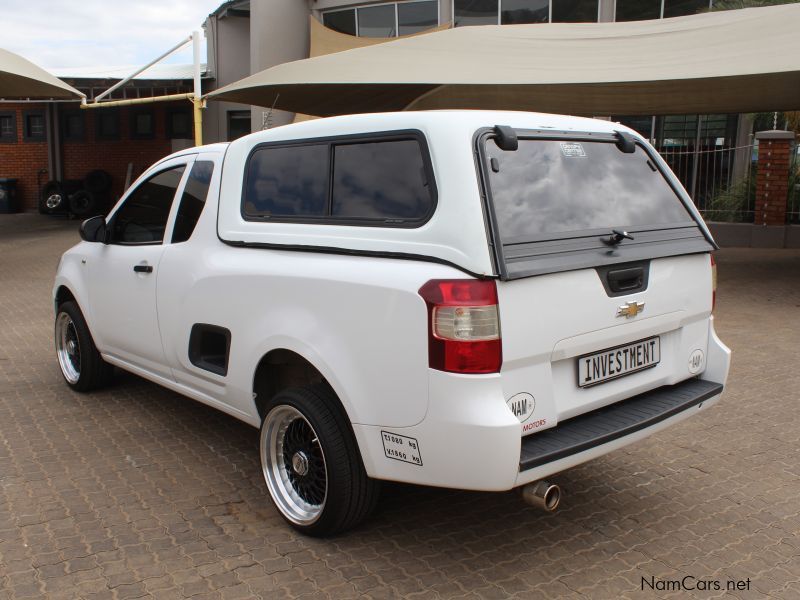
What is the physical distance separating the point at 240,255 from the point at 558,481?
7.04ft

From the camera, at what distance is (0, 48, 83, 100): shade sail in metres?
14.9

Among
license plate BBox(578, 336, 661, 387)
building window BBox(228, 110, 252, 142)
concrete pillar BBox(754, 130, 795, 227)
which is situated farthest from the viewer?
building window BBox(228, 110, 252, 142)

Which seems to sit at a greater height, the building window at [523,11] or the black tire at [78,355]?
the building window at [523,11]

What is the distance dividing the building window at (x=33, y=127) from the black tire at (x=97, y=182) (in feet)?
9.91

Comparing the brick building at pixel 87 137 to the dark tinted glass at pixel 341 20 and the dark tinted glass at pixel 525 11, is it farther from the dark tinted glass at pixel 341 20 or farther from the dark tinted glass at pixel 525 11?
the dark tinted glass at pixel 525 11

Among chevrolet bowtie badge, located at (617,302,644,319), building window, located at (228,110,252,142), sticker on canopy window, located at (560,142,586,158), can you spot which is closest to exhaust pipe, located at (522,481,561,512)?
chevrolet bowtie badge, located at (617,302,644,319)

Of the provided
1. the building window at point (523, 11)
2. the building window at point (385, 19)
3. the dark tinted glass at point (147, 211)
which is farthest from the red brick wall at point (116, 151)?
the dark tinted glass at point (147, 211)

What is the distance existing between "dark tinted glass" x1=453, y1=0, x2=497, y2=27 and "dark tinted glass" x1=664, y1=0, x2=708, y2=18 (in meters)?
3.97

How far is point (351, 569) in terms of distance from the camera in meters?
3.45

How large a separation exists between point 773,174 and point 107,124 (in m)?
19.9

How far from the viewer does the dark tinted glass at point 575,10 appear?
1830 centimetres

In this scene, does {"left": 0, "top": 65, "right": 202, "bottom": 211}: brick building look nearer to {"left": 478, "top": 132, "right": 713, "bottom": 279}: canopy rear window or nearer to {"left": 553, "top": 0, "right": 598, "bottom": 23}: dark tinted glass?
{"left": 553, "top": 0, "right": 598, "bottom": 23}: dark tinted glass

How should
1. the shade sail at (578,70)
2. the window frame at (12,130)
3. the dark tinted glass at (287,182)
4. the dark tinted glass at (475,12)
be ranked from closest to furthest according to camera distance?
1. the dark tinted glass at (287,182)
2. the shade sail at (578,70)
3. the dark tinted glass at (475,12)
4. the window frame at (12,130)

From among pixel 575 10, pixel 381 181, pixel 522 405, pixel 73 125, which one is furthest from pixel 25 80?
pixel 522 405
